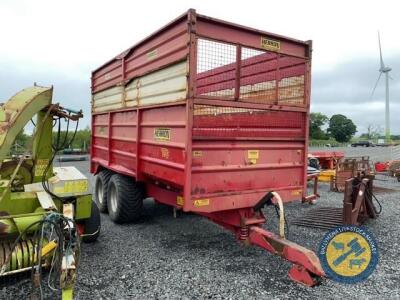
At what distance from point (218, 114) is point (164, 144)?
769mm

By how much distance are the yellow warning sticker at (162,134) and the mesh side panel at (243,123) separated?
0.52 metres

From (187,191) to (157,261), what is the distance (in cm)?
114

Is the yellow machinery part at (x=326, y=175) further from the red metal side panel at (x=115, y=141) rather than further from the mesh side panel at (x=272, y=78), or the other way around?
the red metal side panel at (x=115, y=141)

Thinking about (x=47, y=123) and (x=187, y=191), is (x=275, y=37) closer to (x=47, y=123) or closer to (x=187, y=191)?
(x=187, y=191)

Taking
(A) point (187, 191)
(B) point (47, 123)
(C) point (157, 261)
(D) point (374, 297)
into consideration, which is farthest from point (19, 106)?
(D) point (374, 297)

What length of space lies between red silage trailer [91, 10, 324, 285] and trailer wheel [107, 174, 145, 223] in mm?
521

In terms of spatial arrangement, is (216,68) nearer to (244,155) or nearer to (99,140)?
(244,155)

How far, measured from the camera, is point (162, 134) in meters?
4.61

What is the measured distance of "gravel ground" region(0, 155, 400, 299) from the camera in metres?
3.65

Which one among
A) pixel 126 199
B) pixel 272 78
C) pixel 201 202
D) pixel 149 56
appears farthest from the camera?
pixel 126 199

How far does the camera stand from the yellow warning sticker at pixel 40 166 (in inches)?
166

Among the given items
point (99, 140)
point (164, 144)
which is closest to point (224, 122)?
point (164, 144)

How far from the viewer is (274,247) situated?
380 cm

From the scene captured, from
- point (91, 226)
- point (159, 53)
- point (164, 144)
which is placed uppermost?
point (159, 53)
